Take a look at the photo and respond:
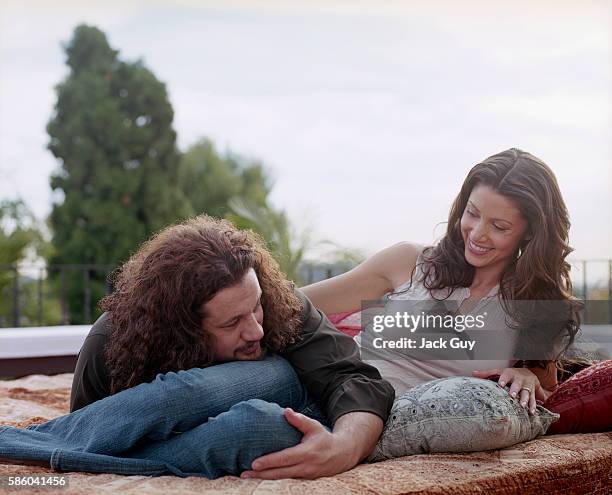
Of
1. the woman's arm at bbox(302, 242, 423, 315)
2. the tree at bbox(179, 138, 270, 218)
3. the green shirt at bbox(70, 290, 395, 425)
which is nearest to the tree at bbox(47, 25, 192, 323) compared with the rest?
the tree at bbox(179, 138, 270, 218)

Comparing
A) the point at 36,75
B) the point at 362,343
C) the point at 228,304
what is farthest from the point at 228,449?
the point at 36,75

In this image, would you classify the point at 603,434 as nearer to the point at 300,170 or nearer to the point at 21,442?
the point at 21,442

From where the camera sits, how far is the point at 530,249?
7.90 feet

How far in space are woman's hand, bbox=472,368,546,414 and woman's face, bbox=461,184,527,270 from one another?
0.38 metres

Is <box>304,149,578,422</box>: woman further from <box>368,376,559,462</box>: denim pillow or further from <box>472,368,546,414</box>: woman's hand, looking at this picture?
<box>368,376,559,462</box>: denim pillow

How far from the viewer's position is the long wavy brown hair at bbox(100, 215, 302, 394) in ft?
6.04

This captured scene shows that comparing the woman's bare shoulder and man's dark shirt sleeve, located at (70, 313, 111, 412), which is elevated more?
the woman's bare shoulder

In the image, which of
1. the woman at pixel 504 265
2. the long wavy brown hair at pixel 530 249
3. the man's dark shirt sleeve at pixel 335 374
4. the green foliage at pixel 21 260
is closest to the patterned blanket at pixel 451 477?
the man's dark shirt sleeve at pixel 335 374

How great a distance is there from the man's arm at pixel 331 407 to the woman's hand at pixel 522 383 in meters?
0.35

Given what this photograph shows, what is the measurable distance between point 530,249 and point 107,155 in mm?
9179

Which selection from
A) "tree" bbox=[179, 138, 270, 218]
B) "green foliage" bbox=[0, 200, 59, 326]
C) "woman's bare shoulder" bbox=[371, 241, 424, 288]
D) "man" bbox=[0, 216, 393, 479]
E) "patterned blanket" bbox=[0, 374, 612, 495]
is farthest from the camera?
"tree" bbox=[179, 138, 270, 218]

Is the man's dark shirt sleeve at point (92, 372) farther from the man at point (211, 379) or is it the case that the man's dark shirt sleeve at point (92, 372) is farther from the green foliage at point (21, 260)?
the green foliage at point (21, 260)

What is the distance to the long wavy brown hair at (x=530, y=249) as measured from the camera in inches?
94.6

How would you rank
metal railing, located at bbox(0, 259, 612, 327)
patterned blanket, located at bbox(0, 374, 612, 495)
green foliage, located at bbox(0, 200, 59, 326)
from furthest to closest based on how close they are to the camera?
1. green foliage, located at bbox(0, 200, 59, 326)
2. metal railing, located at bbox(0, 259, 612, 327)
3. patterned blanket, located at bbox(0, 374, 612, 495)
